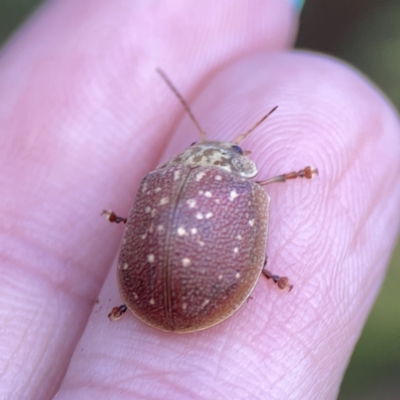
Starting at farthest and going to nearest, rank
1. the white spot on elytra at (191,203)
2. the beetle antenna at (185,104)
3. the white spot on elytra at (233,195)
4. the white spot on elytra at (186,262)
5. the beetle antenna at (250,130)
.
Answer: the beetle antenna at (185,104) < the beetle antenna at (250,130) < the white spot on elytra at (233,195) < the white spot on elytra at (191,203) < the white spot on elytra at (186,262)

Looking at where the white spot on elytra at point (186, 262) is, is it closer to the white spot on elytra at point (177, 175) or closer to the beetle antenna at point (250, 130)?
the white spot on elytra at point (177, 175)

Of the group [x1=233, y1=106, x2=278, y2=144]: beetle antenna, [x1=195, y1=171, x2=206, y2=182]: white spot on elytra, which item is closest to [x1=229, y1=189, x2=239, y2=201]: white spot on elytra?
[x1=195, y1=171, x2=206, y2=182]: white spot on elytra

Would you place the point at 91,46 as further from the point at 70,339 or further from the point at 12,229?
the point at 70,339

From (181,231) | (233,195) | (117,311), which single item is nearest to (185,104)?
(233,195)

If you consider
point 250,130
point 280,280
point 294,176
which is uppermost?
point 250,130

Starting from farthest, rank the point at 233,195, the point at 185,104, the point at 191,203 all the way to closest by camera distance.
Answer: the point at 185,104, the point at 233,195, the point at 191,203

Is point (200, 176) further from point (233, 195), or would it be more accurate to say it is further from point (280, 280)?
point (280, 280)

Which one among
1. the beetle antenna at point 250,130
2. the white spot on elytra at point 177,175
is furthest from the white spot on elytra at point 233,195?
the beetle antenna at point 250,130

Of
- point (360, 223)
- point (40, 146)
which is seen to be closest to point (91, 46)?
point (40, 146)
